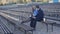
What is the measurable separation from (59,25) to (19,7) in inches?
731

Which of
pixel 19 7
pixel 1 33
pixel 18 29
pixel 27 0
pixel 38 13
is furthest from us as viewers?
pixel 27 0

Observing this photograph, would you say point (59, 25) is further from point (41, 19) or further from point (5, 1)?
point (5, 1)

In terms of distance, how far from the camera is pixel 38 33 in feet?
36.4

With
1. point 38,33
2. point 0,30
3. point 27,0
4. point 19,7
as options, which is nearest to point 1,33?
point 0,30

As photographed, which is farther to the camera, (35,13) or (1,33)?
(35,13)

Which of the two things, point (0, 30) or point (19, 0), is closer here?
point (0, 30)

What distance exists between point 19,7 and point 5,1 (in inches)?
456

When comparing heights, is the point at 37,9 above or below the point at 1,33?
above

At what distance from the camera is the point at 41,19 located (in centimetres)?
1123

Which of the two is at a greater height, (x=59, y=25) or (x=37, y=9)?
(x=37, y=9)

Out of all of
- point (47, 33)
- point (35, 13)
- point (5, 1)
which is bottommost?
point (5, 1)

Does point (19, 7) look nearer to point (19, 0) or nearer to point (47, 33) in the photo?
point (19, 0)

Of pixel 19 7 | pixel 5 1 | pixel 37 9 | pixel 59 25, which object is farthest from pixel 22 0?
pixel 37 9

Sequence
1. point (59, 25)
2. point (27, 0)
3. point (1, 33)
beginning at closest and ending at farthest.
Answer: point (1, 33)
point (59, 25)
point (27, 0)
